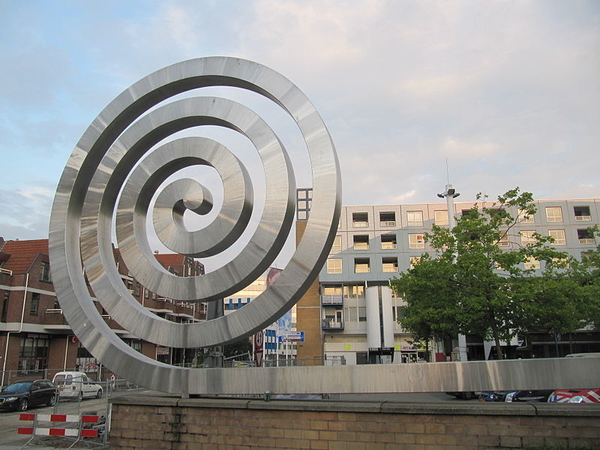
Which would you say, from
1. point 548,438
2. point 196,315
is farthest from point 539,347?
point 548,438

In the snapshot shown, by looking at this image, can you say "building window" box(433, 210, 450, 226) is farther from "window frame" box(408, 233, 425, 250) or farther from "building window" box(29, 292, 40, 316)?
"building window" box(29, 292, 40, 316)

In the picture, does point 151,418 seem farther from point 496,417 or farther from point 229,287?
point 496,417

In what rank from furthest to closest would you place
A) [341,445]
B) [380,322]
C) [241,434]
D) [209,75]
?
1. [380,322]
2. [209,75]
3. [241,434]
4. [341,445]

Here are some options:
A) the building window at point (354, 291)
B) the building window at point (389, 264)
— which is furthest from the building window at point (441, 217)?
the building window at point (354, 291)

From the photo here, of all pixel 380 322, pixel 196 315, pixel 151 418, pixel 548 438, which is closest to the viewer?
pixel 548 438

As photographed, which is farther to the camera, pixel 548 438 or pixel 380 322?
pixel 380 322

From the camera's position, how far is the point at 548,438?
8.40m

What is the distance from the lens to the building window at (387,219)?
187 feet

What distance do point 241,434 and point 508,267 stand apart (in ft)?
71.8

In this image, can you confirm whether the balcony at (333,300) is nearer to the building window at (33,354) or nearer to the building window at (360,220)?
the building window at (360,220)

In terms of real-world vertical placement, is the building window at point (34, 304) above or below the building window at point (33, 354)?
above

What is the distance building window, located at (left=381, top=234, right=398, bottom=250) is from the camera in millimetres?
56219

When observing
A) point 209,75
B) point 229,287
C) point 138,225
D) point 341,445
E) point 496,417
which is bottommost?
point 341,445

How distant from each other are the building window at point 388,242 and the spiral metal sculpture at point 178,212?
45804 millimetres
